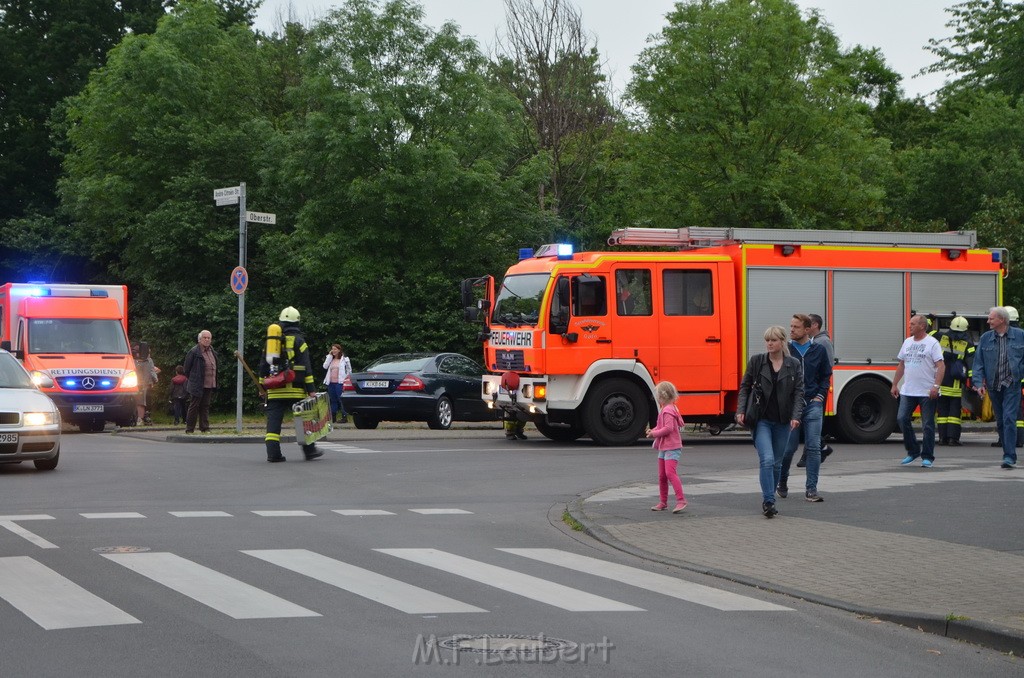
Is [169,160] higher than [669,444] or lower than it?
higher

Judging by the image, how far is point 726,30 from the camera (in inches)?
1458

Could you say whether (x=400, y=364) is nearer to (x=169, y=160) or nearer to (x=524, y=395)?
(x=524, y=395)

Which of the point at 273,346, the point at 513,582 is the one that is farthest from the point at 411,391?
the point at 513,582

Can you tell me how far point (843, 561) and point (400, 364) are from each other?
1623 cm

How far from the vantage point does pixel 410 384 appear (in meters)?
24.8

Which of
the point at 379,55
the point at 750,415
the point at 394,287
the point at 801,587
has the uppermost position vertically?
the point at 379,55

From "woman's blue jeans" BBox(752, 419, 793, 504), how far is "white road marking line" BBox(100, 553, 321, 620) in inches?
200

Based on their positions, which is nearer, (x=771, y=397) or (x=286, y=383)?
(x=771, y=397)

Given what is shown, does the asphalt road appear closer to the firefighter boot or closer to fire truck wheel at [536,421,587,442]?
the firefighter boot

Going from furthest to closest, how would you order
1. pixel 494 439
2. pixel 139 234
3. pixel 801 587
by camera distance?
pixel 139 234
pixel 494 439
pixel 801 587

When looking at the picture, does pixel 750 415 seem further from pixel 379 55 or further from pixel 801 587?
pixel 379 55

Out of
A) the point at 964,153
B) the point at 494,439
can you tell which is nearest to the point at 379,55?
the point at 494,439

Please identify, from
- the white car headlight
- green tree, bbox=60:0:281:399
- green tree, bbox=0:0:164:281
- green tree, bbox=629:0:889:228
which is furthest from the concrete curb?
green tree, bbox=0:0:164:281

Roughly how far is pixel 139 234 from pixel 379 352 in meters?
9.77
